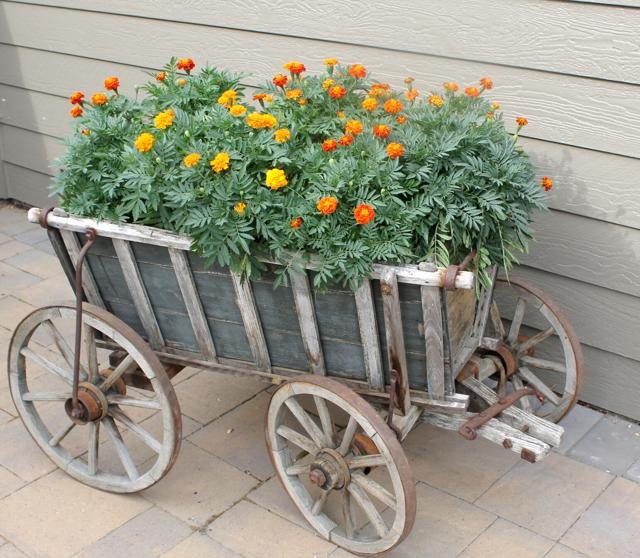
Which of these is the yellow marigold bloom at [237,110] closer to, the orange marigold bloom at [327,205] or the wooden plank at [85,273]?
the orange marigold bloom at [327,205]

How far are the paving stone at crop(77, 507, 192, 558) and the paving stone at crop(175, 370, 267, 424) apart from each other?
60cm

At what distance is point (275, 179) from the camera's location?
235cm

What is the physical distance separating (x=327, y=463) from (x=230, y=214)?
82 centimetres

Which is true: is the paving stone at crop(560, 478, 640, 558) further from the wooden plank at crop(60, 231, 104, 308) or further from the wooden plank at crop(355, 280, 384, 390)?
the wooden plank at crop(60, 231, 104, 308)

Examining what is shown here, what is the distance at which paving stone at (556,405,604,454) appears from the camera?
3.29 meters

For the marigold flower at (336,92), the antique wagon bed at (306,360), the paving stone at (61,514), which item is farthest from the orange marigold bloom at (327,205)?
the paving stone at (61,514)

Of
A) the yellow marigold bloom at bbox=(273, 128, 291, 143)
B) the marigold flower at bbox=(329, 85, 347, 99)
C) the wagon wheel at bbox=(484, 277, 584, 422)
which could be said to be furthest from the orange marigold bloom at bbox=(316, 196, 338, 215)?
the wagon wheel at bbox=(484, 277, 584, 422)

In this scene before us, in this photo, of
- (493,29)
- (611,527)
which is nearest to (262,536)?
(611,527)

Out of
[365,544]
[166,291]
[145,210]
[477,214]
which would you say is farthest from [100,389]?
[477,214]

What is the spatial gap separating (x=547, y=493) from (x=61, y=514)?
66.7 inches

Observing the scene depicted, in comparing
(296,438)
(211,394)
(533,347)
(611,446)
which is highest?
(296,438)

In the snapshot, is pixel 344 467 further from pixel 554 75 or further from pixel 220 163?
pixel 554 75

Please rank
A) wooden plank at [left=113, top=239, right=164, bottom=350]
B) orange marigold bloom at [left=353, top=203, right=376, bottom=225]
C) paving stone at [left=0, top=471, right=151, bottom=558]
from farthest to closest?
paving stone at [left=0, top=471, right=151, bottom=558], wooden plank at [left=113, top=239, right=164, bottom=350], orange marigold bloom at [left=353, top=203, right=376, bottom=225]

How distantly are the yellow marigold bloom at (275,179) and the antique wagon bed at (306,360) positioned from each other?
235mm
